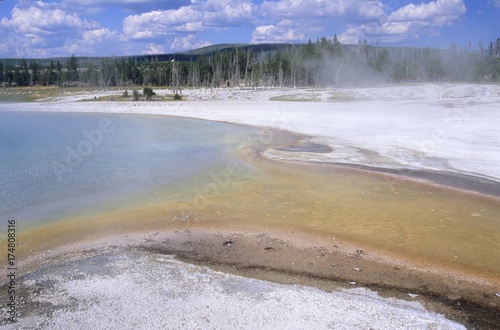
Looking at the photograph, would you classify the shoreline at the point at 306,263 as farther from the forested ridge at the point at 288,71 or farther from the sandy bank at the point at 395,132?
the forested ridge at the point at 288,71

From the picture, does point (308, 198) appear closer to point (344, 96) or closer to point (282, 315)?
point (282, 315)

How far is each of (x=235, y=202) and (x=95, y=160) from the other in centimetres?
875

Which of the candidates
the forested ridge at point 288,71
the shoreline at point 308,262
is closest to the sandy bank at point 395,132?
the shoreline at point 308,262

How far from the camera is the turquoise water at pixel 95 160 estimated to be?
41.3 ft

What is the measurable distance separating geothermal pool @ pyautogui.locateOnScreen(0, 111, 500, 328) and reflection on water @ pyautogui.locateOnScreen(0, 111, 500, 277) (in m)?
0.03

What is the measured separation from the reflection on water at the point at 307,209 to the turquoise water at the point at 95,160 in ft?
0.57

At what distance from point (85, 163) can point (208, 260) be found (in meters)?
11.2

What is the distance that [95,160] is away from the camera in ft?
60.4

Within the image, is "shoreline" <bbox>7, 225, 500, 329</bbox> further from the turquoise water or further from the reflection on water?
the turquoise water

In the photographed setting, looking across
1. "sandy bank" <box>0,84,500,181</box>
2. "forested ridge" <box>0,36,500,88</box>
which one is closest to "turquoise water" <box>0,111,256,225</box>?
"sandy bank" <box>0,84,500,181</box>

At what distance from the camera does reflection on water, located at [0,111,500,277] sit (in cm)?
934

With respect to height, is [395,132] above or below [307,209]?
above

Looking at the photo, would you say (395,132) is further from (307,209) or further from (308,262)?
(308,262)

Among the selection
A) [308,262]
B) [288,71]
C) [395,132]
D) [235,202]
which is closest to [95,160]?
[235,202]
